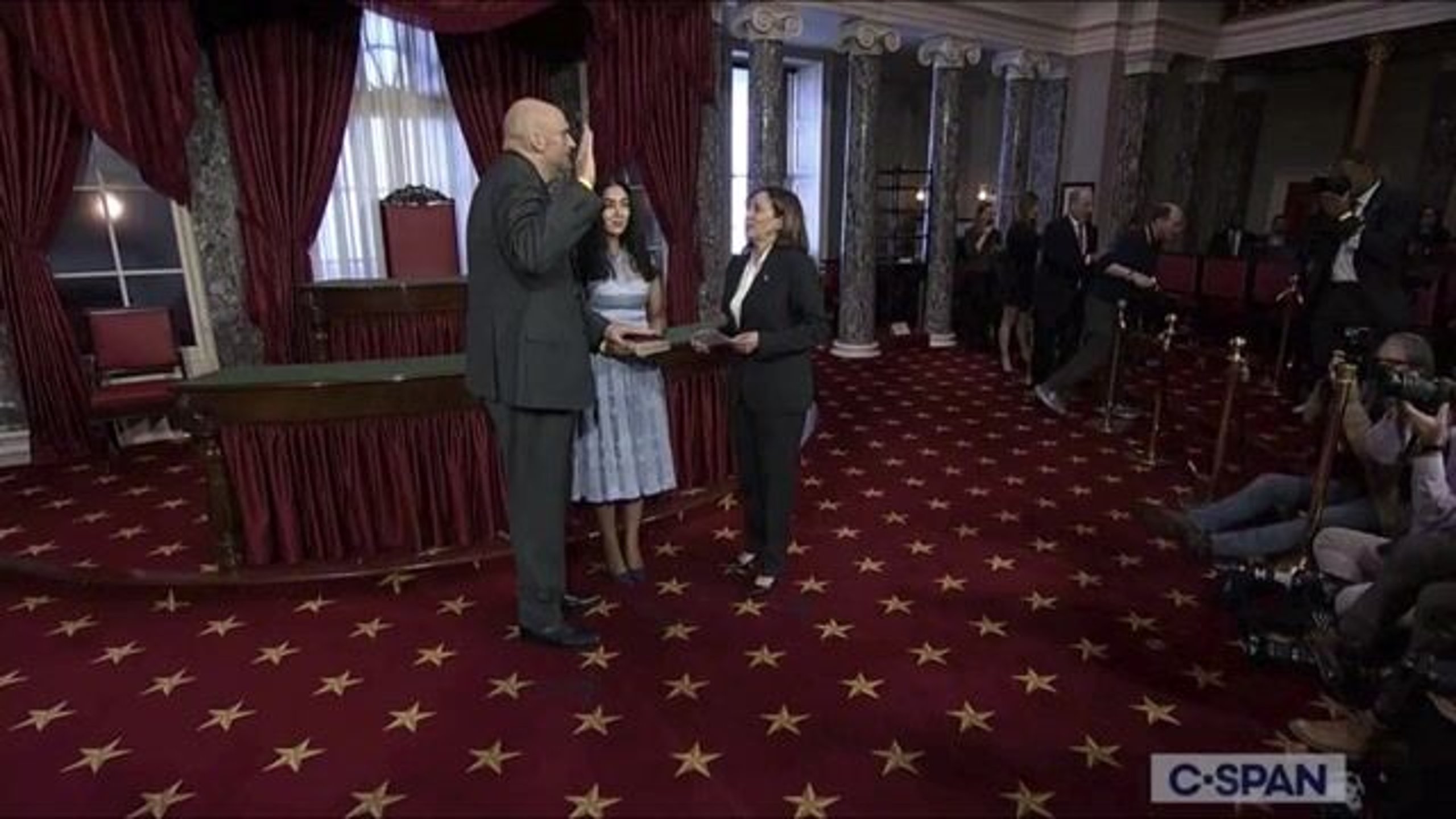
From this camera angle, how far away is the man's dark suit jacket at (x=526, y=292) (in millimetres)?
2279

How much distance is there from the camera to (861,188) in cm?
803

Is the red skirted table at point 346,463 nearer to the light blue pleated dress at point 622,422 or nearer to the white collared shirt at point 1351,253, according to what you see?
the light blue pleated dress at point 622,422

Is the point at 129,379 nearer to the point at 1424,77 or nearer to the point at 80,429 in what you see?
the point at 80,429

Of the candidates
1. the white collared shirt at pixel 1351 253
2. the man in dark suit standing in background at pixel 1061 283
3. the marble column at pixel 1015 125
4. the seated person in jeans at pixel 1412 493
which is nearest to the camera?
the seated person in jeans at pixel 1412 493

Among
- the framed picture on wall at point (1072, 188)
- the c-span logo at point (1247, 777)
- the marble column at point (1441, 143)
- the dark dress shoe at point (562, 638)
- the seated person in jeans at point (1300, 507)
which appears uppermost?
the marble column at point (1441, 143)

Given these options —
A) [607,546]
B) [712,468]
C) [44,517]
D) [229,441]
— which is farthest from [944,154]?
[44,517]

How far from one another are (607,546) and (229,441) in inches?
61.7

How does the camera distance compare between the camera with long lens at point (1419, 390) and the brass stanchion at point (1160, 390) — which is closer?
the camera with long lens at point (1419, 390)

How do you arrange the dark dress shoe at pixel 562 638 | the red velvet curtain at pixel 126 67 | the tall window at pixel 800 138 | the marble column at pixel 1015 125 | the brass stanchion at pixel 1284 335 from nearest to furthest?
the dark dress shoe at pixel 562 638
the red velvet curtain at pixel 126 67
the brass stanchion at pixel 1284 335
the marble column at pixel 1015 125
the tall window at pixel 800 138

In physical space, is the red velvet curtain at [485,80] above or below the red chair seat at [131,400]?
above

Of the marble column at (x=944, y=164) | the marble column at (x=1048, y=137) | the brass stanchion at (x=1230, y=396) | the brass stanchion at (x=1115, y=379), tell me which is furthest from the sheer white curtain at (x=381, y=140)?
the marble column at (x=1048, y=137)

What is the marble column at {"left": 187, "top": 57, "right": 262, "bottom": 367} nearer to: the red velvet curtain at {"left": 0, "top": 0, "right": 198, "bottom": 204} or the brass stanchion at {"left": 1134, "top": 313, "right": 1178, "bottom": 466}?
the red velvet curtain at {"left": 0, "top": 0, "right": 198, "bottom": 204}

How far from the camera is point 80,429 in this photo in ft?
16.8

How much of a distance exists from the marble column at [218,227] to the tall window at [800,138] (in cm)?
554
